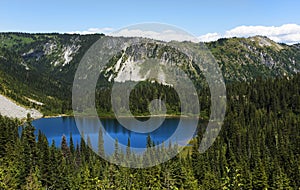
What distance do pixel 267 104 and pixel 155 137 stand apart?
6672 centimetres

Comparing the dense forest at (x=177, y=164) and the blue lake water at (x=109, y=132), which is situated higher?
the dense forest at (x=177, y=164)

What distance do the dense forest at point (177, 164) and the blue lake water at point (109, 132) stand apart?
1490 centimetres

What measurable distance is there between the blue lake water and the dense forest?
14900mm

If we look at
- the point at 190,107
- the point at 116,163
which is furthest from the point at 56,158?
the point at 190,107

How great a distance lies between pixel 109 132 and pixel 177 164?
8272cm

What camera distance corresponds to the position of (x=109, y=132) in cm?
14375

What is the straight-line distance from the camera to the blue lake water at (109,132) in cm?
11776

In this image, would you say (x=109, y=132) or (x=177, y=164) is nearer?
(x=177, y=164)

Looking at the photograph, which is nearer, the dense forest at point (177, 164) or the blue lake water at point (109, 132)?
the dense forest at point (177, 164)

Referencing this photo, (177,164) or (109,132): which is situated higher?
(177,164)

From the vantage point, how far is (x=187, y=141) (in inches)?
4503

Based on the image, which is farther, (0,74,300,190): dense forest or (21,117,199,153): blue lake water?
(21,117,199,153): blue lake water

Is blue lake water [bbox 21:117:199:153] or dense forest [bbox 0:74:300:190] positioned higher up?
dense forest [bbox 0:74:300:190]

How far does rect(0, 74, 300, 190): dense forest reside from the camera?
5558 centimetres
